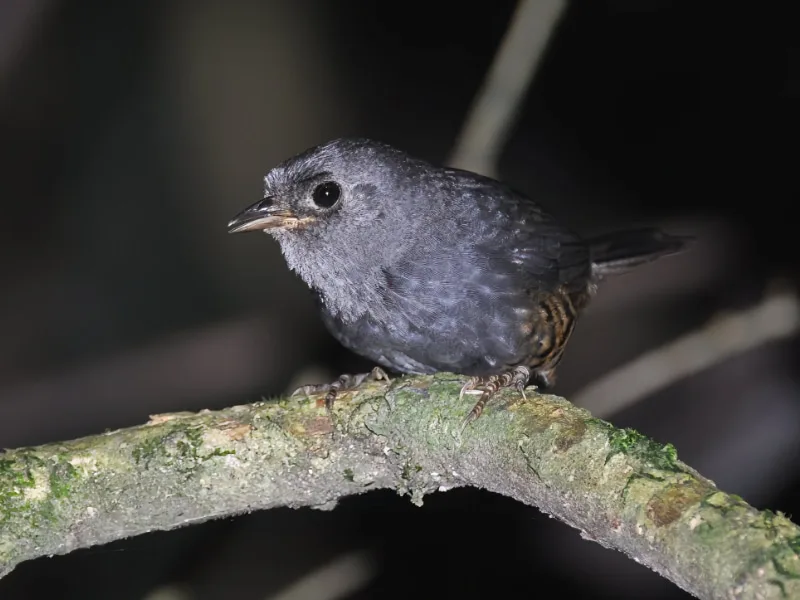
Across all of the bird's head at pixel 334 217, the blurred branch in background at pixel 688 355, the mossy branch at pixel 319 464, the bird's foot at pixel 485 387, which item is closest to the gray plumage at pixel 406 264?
the bird's head at pixel 334 217

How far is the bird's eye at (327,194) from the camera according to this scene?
374 cm

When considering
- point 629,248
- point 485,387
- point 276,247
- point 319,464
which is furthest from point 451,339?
point 276,247

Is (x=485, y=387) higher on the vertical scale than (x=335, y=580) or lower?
higher

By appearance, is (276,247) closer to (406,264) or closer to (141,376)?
(141,376)

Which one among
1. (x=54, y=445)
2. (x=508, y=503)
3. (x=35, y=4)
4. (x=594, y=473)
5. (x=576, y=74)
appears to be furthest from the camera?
(x=576, y=74)

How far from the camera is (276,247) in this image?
305 inches

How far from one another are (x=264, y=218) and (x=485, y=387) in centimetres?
132

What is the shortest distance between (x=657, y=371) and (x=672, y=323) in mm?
2106

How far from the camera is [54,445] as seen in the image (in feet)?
9.36

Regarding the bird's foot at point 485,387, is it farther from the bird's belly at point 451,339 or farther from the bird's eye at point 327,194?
the bird's eye at point 327,194

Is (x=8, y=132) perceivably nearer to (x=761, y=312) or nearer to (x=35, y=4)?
(x=35, y=4)

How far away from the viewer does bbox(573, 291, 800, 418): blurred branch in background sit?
4.94 m

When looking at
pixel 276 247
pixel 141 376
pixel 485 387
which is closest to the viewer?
pixel 485 387

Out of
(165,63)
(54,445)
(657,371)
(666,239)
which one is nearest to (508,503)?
(657,371)
